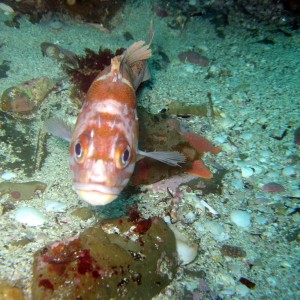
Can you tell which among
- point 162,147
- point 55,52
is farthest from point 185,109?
point 55,52

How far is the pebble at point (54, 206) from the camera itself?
3.79 m

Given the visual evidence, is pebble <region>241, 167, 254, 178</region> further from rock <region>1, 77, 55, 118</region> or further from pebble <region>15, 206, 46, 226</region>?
rock <region>1, 77, 55, 118</region>

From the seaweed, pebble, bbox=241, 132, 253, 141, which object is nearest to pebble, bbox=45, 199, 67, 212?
the seaweed

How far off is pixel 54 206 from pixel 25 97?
2.46m

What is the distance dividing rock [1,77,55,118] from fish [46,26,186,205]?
178 cm

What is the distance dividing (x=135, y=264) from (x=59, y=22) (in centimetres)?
750

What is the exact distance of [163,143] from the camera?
15.3 feet

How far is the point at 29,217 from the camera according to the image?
3529 mm

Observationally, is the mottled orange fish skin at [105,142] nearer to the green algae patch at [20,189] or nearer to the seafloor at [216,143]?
the seafloor at [216,143]

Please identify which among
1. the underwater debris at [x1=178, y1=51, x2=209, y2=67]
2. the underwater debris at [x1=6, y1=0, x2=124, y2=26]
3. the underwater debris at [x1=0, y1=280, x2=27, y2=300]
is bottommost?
the underwater debris at [x1=0, y1=280, x2=27, y2=300]

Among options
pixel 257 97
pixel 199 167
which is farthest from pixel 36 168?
pixel 257 97

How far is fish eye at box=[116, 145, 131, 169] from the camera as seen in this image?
294 cm

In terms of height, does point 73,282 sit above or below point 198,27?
below

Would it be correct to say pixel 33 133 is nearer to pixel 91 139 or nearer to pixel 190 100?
pixel 91 139
